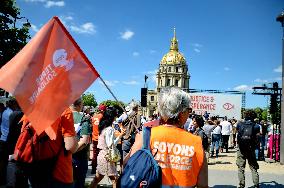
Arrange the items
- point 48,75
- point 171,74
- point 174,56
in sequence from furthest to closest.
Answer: point 174,56, point 171,74, point 48,75

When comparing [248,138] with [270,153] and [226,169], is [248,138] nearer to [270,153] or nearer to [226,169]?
[226,169]

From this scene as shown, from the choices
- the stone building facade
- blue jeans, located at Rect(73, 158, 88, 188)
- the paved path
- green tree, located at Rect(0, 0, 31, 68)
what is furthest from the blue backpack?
the stone building facade

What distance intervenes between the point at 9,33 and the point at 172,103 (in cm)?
2272

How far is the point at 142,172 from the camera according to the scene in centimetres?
237

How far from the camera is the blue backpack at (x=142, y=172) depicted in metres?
2.36

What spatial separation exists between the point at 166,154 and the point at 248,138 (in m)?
6.05

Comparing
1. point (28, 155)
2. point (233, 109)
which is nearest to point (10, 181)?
point (28, 155)

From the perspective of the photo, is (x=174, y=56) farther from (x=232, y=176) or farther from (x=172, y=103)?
(x=172, y=103)

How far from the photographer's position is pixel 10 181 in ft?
23.1

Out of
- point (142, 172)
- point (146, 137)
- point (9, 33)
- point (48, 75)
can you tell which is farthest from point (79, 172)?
point (9, 33)

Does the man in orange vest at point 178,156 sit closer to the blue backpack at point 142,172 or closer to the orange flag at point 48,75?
the blue backpack at point 142,172

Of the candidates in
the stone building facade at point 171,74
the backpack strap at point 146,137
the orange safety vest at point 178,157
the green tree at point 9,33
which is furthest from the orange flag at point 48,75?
the stone building facade at point 171,74

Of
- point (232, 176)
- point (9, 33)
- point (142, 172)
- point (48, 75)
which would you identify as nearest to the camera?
point (142, 172)

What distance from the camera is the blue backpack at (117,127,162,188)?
92.8 inches
